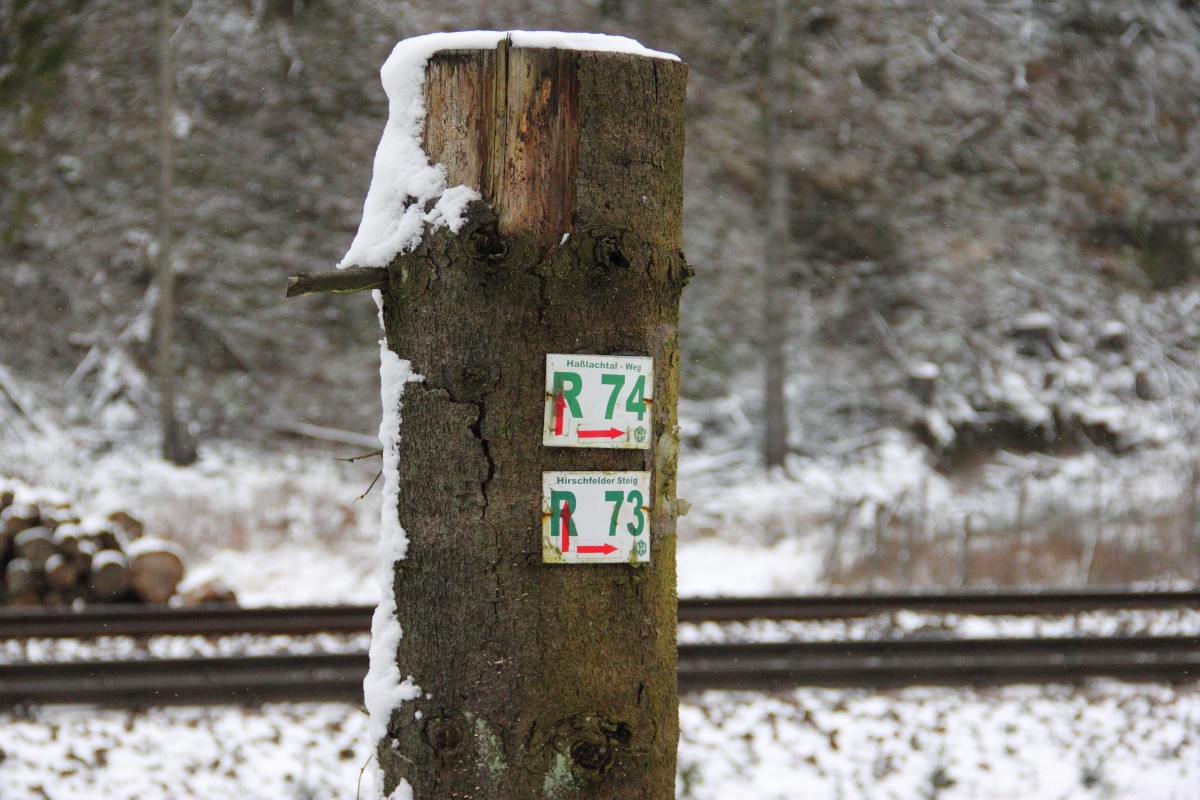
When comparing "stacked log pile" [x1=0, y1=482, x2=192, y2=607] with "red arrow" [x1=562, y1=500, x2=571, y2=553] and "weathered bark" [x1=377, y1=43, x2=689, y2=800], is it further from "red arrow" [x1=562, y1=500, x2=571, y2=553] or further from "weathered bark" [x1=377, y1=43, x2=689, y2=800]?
"red arrow" [x1=562, y1=500, x2=571, y2=553]

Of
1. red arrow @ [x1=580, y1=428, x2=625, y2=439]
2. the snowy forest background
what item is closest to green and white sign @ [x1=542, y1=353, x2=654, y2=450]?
red arrow @ [x1=580, y1=428, x2=625, y2=439]

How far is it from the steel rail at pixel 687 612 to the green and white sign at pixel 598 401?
4.87 metres

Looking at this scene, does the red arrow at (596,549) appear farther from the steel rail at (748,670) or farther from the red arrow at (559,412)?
the steel rail at (748,670)

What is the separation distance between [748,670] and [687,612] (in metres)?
1.39

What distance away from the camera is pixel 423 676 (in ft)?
5.20

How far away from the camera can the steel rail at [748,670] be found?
4719 millimetres

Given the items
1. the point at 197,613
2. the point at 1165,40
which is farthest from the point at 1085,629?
the point at 1165,40

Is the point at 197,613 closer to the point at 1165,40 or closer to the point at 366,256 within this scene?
the point at 366,256

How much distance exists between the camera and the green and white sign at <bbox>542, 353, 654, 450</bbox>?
1.56m

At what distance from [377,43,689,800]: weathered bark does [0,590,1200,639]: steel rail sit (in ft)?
15.6

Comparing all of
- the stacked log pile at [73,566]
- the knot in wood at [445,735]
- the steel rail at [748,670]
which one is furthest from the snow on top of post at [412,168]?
the stacked log pile at [73,566]

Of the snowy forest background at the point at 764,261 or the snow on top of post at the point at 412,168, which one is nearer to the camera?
the snow on top of post at the point at 412,168

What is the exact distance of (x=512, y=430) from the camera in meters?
1.55

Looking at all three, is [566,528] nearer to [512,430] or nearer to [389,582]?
[512,430]
